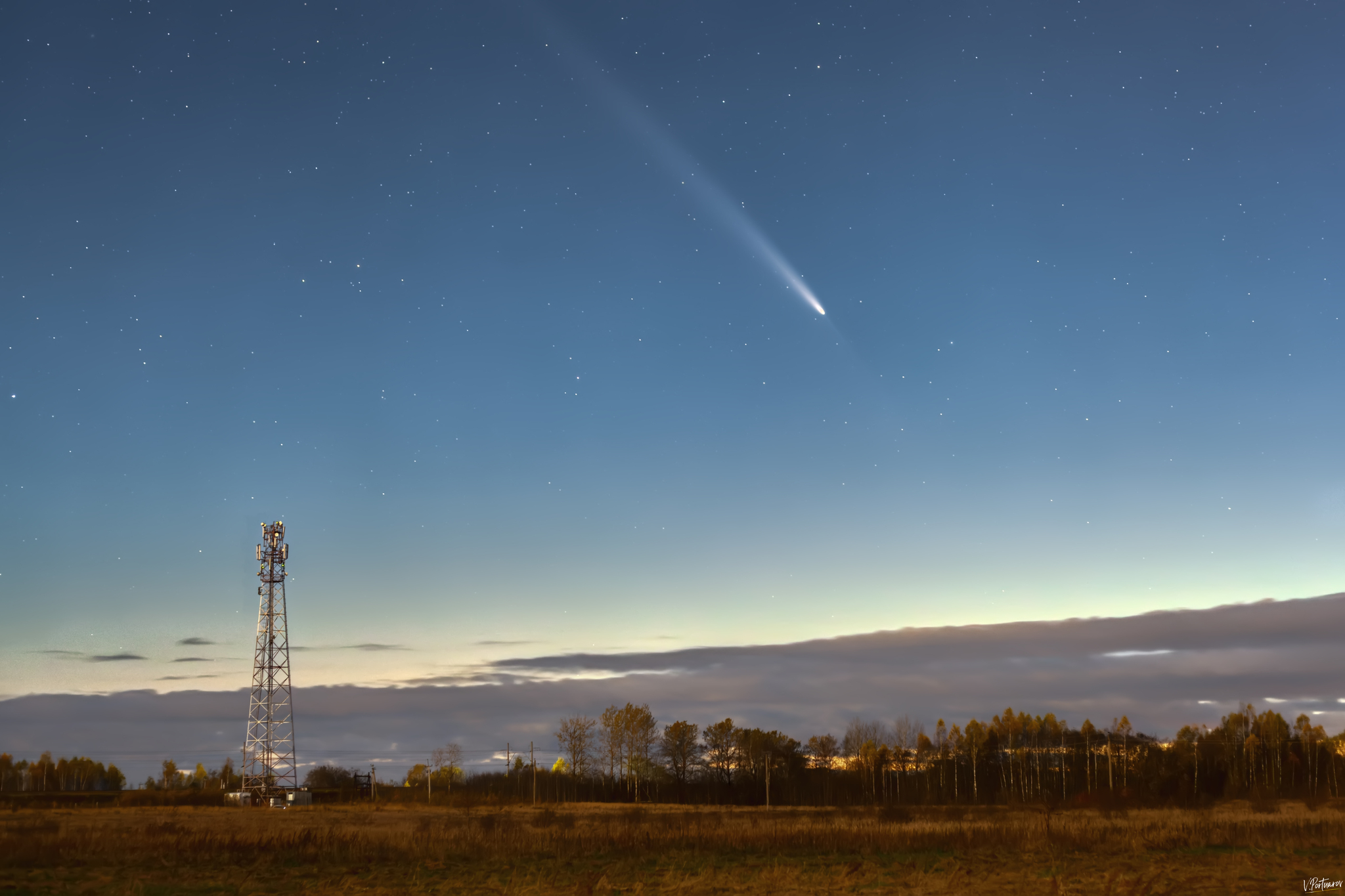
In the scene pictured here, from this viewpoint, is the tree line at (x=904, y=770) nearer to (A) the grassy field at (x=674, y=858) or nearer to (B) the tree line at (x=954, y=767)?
(B) the tree line at (x=954, y=767)

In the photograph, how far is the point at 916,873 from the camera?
25844 millimetres

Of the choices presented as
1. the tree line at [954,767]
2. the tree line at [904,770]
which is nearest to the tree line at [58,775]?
the tree line at [904,770]

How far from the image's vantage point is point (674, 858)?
3027 cm

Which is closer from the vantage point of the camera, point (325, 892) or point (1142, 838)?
point (325, 892)

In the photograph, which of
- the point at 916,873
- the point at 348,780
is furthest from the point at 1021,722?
the point at 916,873

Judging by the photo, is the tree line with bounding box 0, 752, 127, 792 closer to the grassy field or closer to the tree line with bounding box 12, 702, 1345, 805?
the tree line with bounding box 12, 702, 1345, 805

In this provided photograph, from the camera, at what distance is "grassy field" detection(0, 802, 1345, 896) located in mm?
23312

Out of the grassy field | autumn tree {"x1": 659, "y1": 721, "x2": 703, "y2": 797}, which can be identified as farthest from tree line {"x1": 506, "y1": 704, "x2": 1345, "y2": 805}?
the grassy field

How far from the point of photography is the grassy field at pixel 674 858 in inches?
918

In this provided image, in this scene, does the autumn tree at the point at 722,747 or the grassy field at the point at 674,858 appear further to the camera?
the autumn tree at the point at 722,747

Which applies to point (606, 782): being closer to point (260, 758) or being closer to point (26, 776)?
point (260, 758)

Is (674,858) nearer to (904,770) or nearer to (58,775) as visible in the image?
(904,770)

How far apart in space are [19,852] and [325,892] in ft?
40.7

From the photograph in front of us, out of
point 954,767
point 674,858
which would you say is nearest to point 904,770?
point 954,767
